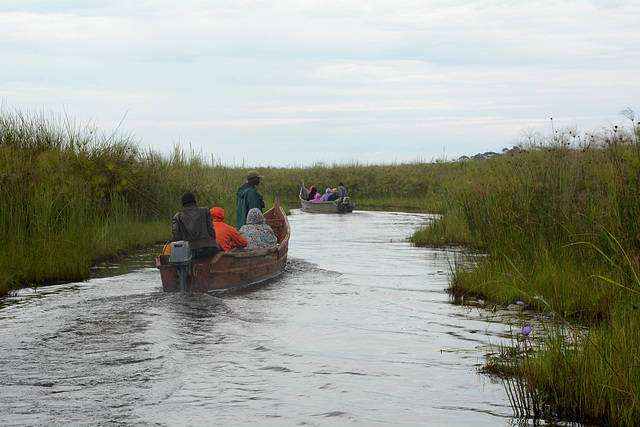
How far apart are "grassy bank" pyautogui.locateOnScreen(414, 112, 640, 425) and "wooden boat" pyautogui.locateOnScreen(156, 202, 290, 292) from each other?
3806mm

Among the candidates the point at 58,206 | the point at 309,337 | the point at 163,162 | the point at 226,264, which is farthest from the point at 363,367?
the point at 163,162

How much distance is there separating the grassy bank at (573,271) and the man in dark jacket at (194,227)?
4.23 m

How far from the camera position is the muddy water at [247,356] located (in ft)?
17.6

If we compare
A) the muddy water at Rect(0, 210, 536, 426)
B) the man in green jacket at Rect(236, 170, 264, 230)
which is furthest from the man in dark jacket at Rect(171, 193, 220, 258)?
the man in green jacket at Rect(236, 170, 264, 230)

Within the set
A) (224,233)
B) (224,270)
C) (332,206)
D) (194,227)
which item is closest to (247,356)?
(194,227)

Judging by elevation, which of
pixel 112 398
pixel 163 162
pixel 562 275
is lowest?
pixel 112 398

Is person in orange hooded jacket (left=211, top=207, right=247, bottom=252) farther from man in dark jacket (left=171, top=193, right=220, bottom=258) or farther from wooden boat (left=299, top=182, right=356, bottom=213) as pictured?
wooden boat (left=299, top=182, right=356, bottom=213)

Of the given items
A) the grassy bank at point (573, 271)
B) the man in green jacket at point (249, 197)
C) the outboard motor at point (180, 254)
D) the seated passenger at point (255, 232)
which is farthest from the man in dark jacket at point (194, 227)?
the grassy bank at point (573, 271)

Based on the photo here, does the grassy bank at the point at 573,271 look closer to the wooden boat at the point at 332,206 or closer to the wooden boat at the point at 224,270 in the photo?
the wooden boat at the point at 224,270

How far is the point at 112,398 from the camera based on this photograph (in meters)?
5.67

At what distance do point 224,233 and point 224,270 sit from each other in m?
0.81

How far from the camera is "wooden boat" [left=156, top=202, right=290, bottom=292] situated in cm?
1095

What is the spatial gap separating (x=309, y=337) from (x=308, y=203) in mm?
30873

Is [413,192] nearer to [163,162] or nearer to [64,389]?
[163,162]
